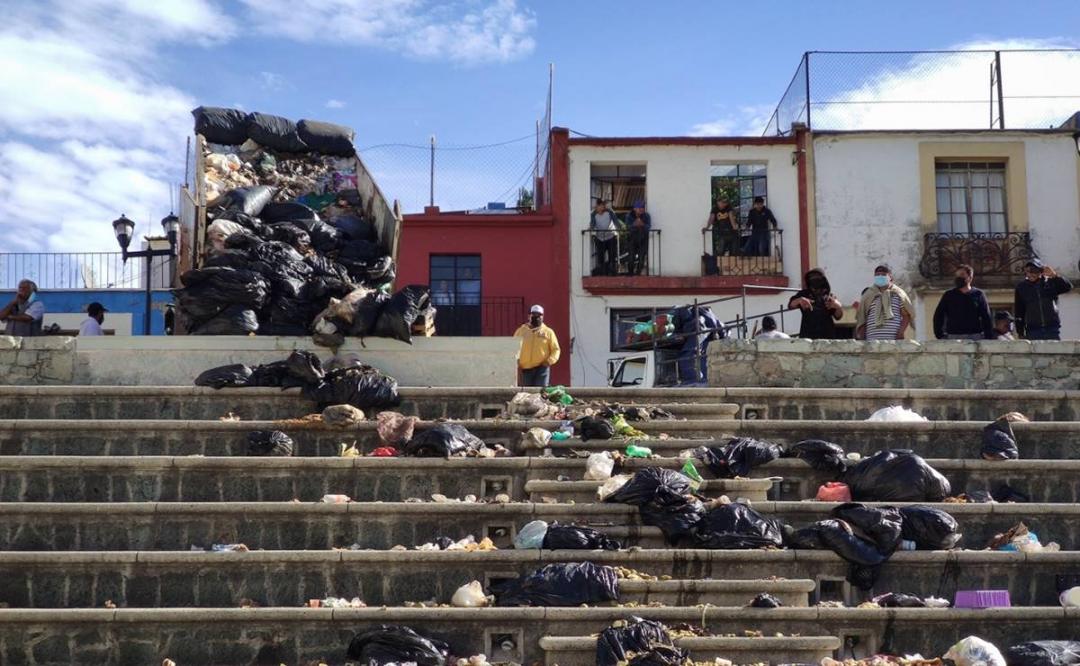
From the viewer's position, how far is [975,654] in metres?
7.11

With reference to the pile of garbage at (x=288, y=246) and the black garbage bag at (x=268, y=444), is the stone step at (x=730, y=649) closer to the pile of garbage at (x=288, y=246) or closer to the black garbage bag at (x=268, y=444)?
the black garbage bag at (x=268, y=444)

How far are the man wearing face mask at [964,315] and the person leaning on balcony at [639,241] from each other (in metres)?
9.35

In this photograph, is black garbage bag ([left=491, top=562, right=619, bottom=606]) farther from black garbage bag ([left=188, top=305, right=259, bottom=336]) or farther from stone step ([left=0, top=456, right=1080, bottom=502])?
black garbage bag ([left=188, top=305, right=259, bottom=336])

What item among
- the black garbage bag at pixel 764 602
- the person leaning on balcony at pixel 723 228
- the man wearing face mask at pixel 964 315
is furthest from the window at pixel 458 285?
the black garbage bag at pixel 764 602

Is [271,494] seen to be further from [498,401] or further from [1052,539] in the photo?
[1052,539]

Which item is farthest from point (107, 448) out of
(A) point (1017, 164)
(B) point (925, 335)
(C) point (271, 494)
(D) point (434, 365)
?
(A) point (1017, 164)

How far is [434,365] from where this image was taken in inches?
456

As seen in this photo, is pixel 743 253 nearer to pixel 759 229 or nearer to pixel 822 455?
pixel 759 229

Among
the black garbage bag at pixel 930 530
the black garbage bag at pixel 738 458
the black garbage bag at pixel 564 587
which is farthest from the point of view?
the black garbage bag at pixel 738 458

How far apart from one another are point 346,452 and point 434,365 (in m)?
2.08

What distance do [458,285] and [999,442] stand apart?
13557 millimetres

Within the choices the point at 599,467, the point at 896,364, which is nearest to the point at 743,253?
the point at 896,364

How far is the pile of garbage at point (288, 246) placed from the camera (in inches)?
460

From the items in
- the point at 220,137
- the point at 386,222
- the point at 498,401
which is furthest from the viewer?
the point at 220,137
